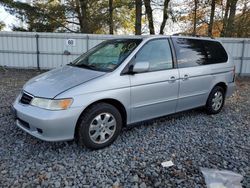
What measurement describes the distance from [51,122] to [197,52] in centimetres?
319

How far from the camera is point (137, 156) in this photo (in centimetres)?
361

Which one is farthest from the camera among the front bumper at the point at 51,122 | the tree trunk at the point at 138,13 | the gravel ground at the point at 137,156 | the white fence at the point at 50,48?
the tree trunk at the point at 138,13

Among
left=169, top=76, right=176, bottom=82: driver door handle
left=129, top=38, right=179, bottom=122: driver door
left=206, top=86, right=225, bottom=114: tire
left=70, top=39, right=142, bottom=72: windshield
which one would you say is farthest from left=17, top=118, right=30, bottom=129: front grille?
left=206, top=86, right=225, bottom=114: tire

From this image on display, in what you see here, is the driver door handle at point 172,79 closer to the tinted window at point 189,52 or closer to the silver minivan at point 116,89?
the silver minivan at point 116,89

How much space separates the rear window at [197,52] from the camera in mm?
4660

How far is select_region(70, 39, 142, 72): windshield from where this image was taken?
13.1 feet

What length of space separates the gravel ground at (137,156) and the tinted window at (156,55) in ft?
3.78

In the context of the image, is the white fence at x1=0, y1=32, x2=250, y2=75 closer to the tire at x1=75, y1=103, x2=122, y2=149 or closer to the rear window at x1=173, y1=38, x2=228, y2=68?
the rear window at x1=173, y1=38, x2=228, y2=68

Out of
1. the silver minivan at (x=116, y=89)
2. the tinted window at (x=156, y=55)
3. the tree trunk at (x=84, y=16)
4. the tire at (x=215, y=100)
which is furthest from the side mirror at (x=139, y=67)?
the tree trunk at (x=84, y=16)

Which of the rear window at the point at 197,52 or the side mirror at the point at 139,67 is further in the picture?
the rear window at the point at 197,52

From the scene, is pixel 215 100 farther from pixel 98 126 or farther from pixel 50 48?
pixel 50 48

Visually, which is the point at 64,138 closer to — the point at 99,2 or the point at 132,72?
the point at 132,72

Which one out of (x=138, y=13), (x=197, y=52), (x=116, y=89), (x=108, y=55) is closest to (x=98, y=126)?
(x=116, y=89)

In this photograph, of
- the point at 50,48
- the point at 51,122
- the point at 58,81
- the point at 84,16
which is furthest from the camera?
the point at 84,16
